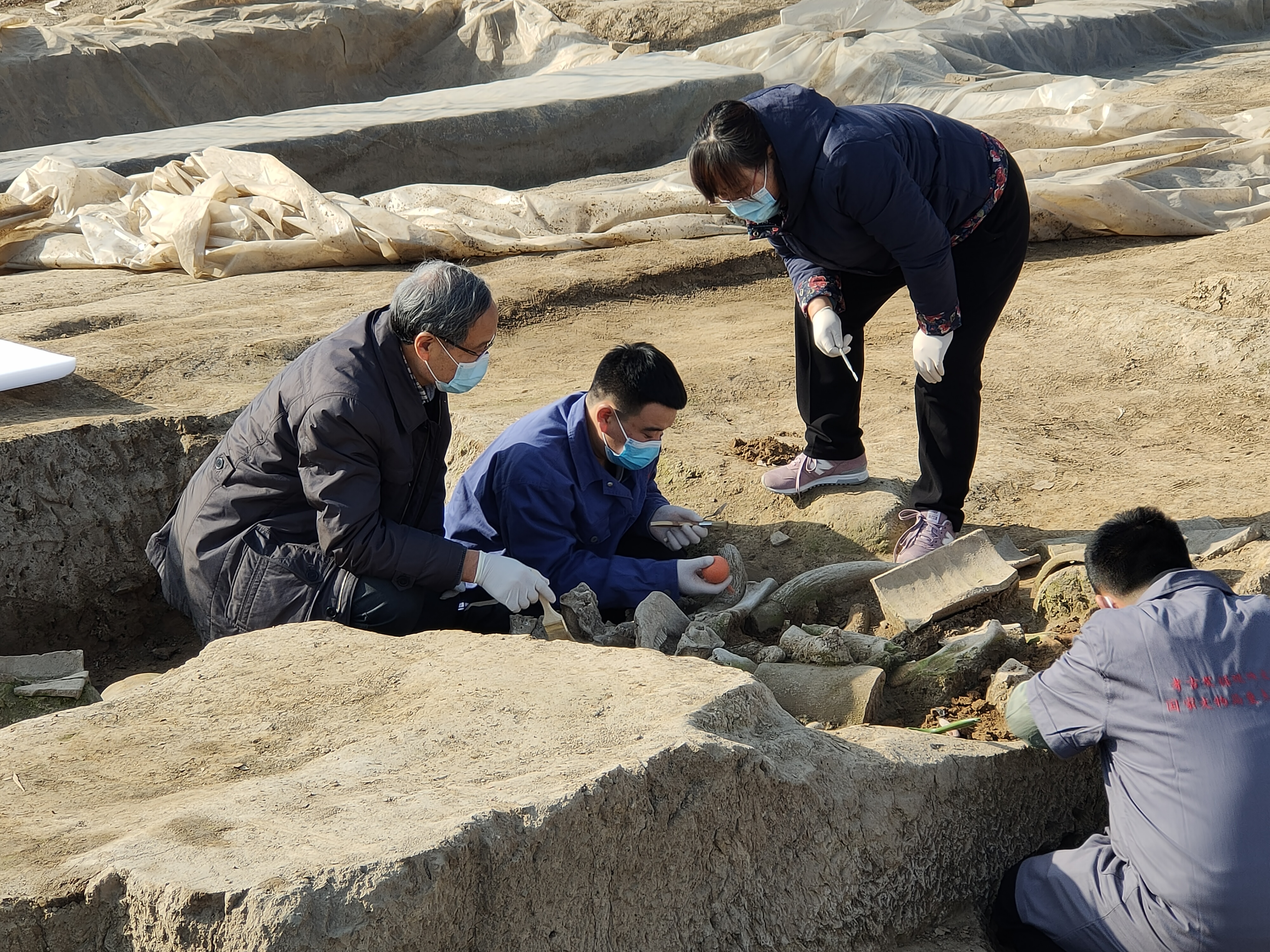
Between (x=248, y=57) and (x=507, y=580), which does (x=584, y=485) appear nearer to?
(x=507, y=580)

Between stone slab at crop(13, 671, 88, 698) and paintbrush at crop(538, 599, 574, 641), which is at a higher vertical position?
paintbrush at crop(538, 599, 574, 641)

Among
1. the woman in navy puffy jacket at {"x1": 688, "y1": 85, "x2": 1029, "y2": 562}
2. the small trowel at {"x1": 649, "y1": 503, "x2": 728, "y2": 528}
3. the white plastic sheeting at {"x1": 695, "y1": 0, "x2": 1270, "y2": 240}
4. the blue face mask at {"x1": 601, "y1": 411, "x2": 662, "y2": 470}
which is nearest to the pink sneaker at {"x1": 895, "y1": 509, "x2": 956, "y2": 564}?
the woman in navy puffy jacket at {"x1": 688, "y1": 85, "x2": 1029, "y2": 562}

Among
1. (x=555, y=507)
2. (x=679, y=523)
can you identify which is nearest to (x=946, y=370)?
(x=679, y=523)

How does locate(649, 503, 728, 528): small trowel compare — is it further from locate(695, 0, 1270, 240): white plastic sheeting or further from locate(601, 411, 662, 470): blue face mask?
locate(695, 0, 1270, 240): white plastic sheeting

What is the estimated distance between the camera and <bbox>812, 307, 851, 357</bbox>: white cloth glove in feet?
11.1

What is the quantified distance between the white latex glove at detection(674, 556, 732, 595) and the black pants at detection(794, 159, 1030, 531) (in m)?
0.66

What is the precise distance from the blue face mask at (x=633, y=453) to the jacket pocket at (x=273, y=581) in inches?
35.5

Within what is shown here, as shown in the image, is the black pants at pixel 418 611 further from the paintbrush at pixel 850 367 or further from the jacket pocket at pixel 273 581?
the paintbrush at pixel 850 367

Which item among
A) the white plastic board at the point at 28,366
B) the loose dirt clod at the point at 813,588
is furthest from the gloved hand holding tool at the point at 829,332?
the white plastic board at the point at 28,366

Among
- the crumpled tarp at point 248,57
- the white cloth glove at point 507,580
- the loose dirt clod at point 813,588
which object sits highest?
the crumpled tarp at point 248,57

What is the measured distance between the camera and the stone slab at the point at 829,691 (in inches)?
110

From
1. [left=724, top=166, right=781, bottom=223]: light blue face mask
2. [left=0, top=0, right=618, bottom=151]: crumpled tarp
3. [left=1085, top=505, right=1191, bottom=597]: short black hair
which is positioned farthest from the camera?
[left=0, top=0, right=618, bottom=151]: crumpled tarp

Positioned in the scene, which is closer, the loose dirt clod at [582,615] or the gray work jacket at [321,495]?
the gray work jacket at [321,495]

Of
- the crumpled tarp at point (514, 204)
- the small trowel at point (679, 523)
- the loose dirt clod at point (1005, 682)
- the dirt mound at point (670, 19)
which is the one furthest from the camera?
the dirt mound at point (670, 19)
